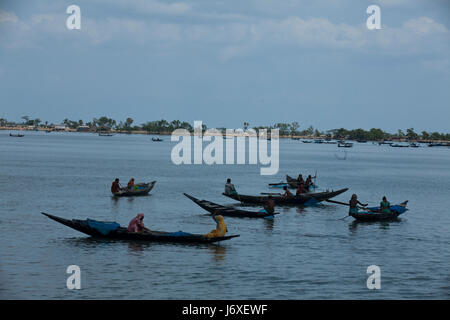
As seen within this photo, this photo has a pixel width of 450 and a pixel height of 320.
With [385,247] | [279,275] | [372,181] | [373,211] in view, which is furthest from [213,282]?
[372,181]

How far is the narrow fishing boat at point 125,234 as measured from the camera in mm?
21109

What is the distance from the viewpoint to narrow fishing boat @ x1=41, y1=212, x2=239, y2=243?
69.3 feet

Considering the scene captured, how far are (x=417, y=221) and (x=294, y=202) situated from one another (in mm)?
7302

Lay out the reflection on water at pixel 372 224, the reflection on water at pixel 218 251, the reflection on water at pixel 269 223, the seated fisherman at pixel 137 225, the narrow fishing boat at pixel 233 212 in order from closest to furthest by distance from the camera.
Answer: the reflection on water at pixel 218 251, the seated fisherman at pixel 137 225, the reflection on water at pixel 269 223, the reflection on water at pixel 372 224, the narrow fishing boat at pixel 233 212

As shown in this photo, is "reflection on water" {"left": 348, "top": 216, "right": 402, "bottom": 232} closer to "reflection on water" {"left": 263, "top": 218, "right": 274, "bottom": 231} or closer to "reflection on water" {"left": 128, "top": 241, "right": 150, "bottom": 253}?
"reflection on water" {"left": 263, "top": 218, "right": 274, "bottom": 231}

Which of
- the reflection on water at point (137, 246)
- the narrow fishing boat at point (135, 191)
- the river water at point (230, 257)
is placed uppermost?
the narrow fishing boat at point (135, 191)

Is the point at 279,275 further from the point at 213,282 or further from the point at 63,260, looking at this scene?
the point at 63,260

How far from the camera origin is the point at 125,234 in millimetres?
21406

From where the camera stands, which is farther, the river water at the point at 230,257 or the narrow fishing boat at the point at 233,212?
the narrow fishing boat at the point at 233,212

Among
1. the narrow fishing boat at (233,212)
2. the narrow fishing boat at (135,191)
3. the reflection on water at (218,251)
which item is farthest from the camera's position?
the narrow fishing boat at (135,191)

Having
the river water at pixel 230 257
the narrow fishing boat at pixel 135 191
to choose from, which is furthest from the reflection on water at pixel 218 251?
the narrow fishing boat at pixel 135 191

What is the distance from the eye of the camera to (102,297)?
51.8 ft

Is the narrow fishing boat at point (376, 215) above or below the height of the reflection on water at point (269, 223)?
above

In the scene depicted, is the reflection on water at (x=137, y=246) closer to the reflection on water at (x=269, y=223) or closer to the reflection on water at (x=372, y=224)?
the reflection on water at (x=269, y=223)
